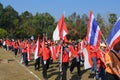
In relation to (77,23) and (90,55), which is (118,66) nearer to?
(90,55)

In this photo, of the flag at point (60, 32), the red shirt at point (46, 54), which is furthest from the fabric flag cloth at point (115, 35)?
the red shirt at point (46, 54)

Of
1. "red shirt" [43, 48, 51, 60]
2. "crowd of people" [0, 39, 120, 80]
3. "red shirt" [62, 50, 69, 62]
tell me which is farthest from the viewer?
"red shirt" [43, 48, 51, 60]

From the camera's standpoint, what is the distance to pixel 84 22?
8781 cm

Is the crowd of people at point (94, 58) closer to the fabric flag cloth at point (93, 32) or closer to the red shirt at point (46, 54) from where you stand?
the red shirt at point (46, 54)

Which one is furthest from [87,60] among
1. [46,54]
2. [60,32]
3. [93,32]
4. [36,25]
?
[36,25]

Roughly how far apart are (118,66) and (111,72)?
15.4 inches

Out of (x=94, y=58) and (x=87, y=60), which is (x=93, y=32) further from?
(x=87, y=60)

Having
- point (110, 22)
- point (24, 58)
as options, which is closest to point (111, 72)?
point (24, 58)

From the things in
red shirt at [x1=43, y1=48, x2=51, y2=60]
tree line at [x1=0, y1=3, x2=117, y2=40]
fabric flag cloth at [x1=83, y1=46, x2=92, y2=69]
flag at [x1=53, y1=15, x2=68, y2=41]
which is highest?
tree line at [x1=0, y1=3, x2=117, y2=40]

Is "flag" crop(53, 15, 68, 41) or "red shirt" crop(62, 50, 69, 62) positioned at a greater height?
"flag" crop(53, 15, 68, 41)

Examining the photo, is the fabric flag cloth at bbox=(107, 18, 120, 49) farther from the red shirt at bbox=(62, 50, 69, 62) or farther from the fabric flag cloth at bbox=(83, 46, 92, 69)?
the fabric flag cloth at bbox=(83, 46, 92, 69)

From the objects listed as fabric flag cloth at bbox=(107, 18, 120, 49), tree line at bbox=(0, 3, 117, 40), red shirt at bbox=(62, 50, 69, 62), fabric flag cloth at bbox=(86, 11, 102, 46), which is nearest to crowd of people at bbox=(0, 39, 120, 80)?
red shirt at bbox=(62, 50, 69, 62)

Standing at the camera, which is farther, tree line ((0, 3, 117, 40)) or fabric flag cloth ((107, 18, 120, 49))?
tree line ((0, 3, 117, 40))

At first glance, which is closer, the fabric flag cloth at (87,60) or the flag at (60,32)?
the flag at (60,32)
